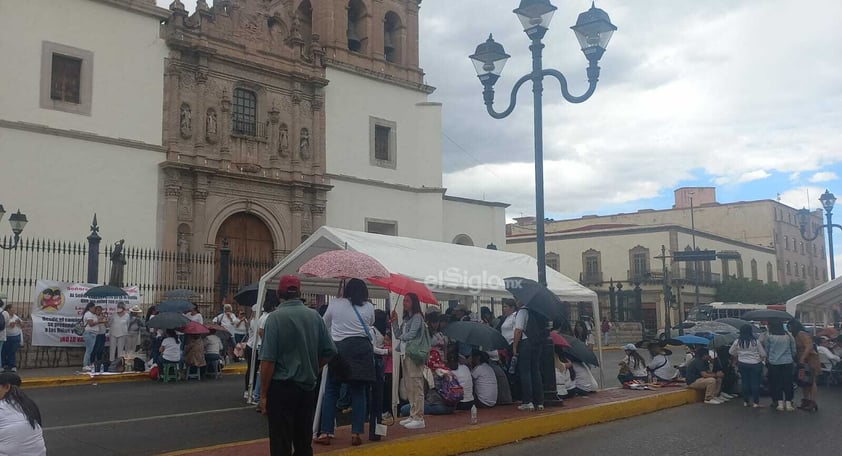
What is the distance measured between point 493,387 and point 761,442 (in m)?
3.35

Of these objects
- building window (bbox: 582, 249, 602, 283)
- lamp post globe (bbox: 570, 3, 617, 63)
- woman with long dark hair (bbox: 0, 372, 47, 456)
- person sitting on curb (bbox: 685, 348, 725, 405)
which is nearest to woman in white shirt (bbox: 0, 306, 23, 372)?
woman with long dark hair (bbox: 0, 372, 47, 456)

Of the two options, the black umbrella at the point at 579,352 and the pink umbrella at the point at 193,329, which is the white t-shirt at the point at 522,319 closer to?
the black umbrella at the point at 579,352

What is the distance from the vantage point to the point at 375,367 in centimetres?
811

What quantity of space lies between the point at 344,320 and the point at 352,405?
84cm

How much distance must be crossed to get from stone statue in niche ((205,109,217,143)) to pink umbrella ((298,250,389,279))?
16.8 m

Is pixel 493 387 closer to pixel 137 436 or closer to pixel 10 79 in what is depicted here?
pixel 137 436

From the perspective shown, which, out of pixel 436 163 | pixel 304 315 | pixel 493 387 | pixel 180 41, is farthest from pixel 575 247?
pixel 304 315

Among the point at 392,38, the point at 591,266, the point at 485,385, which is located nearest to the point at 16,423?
the point at 485,385

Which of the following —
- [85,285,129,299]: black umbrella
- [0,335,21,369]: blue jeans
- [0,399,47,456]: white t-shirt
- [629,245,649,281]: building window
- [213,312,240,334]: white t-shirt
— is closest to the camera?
[0,399,47,456]: white t-shirt

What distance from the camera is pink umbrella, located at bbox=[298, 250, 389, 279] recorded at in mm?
8566

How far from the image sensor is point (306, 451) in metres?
6.08

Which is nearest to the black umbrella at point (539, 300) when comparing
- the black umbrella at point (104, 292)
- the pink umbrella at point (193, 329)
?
the pink umbrella at point (193, 329)

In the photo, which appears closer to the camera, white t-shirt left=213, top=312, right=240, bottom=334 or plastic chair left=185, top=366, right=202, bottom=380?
plastic chair left=185, top=366, right=202, bottom=380

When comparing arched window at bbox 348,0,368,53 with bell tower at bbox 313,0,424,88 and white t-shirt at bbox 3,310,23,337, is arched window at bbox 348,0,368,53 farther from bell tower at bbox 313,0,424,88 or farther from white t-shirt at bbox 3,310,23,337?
white t-shirt at bbox 3,310,23,337
